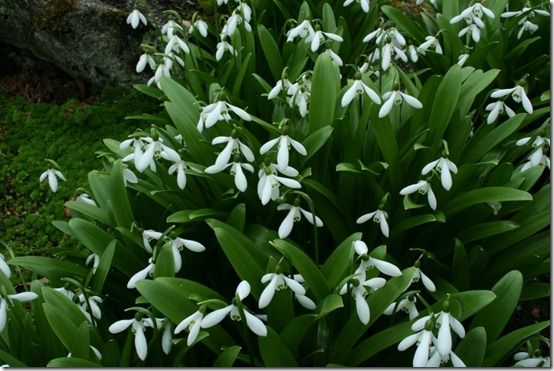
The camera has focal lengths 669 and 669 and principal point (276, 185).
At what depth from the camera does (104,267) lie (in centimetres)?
242

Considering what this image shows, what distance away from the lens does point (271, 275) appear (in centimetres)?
196

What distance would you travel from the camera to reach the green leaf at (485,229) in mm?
2566

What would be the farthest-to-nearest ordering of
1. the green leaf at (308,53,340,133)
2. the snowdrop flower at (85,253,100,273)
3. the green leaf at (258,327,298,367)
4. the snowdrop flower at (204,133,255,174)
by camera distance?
the green leaf at (308,53,340,133)
the snowdrop flower at (85,253,100,273)
the snowdrop flower at (204,133,255,174)
the green leaf at (258,327,298,367)

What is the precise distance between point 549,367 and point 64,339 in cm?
155

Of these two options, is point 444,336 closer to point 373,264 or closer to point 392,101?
point 373,264

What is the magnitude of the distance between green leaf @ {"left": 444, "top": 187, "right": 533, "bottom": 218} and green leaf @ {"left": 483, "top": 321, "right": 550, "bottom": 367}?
0.49 meters

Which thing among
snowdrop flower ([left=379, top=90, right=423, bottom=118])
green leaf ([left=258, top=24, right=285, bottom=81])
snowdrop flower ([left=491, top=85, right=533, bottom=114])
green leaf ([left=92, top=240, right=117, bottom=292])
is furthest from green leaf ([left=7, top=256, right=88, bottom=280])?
snowdrop flower ([left=491, top=85, right=533, bottom=114])

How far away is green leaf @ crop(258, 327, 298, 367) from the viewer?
2045mm

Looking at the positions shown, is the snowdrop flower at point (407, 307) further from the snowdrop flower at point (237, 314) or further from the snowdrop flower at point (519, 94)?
the snowdrop flower at point (519, 94)

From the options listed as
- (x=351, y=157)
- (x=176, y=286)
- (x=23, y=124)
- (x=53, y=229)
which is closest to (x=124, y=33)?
(x=23, y=124)

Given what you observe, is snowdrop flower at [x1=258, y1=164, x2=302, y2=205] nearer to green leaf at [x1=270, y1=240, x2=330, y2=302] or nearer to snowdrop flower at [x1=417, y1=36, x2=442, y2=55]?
green leaf at [x1=270, y1=240, x2=330, y2=302]

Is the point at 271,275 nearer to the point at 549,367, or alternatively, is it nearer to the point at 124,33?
the point at 549,367

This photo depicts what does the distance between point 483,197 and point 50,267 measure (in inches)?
66.4

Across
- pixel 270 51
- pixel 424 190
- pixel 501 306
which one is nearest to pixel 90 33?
pixel 270 51
